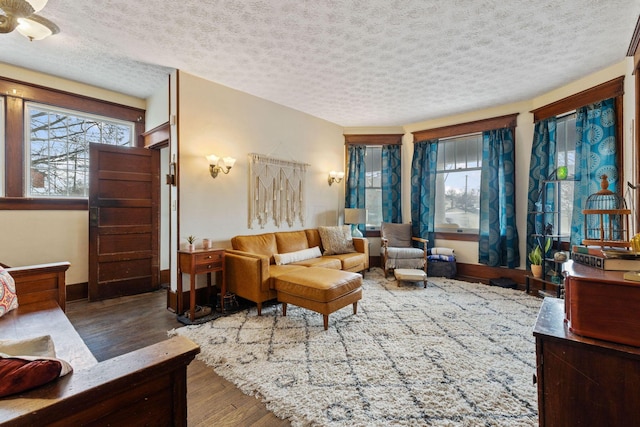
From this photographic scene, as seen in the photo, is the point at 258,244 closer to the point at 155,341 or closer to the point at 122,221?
the point at 155,341

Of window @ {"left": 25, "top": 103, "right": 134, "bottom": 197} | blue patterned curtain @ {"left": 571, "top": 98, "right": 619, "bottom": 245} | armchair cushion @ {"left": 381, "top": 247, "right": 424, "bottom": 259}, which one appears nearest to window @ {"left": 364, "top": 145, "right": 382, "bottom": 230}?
armchair cushion @ {"left": 381, "top": 247, "right": 424, "bottom": 259}

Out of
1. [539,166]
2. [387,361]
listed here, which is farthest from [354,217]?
[387,361]

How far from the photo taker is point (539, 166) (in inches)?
158

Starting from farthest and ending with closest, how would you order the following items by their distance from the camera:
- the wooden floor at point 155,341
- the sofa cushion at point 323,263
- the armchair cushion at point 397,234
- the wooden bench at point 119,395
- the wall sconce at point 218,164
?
the armchair cushion at point 397,234
the sofa cushion at point 323,263
the wall sconce at point 218,164
the wooden floor at point 155,341
the wooden bench at point 119,395

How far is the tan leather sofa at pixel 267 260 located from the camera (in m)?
3.07

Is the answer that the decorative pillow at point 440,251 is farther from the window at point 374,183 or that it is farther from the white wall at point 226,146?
the white wall at point 226,146

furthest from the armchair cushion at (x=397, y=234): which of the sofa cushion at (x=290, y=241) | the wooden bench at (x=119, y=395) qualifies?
the wooden bench at (x=119, y=395)

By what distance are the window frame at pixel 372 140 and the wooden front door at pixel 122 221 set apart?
3387 millimetres

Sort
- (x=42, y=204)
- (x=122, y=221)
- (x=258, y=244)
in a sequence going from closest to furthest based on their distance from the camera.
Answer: (x=42, y=204)
(x=258, y=244)
(x=122, y=221)

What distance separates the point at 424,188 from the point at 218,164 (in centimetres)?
359

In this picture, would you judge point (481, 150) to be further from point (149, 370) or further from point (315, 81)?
point (149, 370)

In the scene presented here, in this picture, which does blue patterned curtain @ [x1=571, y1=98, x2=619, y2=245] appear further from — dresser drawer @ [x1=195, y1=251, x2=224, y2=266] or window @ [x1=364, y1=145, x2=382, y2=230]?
dresser drawer @ [x1=195, y1=251, x2=224, y2=266]

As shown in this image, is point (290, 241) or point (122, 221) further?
point (290, 241)

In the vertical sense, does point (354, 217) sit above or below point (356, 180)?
below
